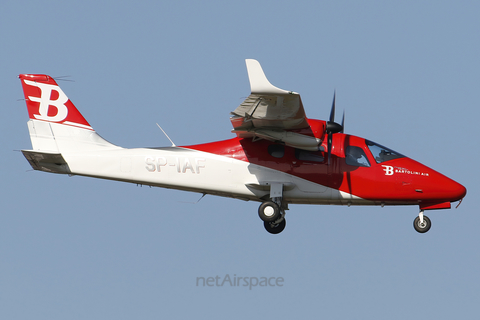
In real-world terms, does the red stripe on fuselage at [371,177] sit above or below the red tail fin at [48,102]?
below

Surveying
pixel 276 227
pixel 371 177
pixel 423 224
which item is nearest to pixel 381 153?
pixel 371 177

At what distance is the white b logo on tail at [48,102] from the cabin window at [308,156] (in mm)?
7679

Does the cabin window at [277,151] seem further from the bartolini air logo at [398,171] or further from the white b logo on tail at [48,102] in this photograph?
the white b logo on tail at [48,102]

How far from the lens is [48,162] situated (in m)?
19.6

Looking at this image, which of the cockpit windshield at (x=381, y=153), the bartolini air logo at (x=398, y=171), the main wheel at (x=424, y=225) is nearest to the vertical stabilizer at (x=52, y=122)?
the cockpit windshield at (x=381, y=153)

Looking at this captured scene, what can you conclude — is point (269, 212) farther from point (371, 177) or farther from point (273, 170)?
point (371, 177)

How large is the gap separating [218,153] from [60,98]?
18.2 ft

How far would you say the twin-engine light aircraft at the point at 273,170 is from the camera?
19.2 meters

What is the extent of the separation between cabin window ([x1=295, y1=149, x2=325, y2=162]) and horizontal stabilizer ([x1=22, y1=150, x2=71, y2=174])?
23.7ft

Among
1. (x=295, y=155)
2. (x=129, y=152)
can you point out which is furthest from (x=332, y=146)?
(x=129, y=152)

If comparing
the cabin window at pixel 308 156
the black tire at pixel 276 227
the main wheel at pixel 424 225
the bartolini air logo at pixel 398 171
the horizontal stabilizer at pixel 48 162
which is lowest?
the black tire at pixel 276 227

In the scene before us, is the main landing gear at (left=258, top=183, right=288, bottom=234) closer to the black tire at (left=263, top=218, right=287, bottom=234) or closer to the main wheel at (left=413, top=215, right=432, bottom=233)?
the black tire at (left=263, top=218, right=287, bottom=234)

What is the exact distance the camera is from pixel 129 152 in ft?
64.6

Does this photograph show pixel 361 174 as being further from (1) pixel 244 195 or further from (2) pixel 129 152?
(2) pixel 129 152
